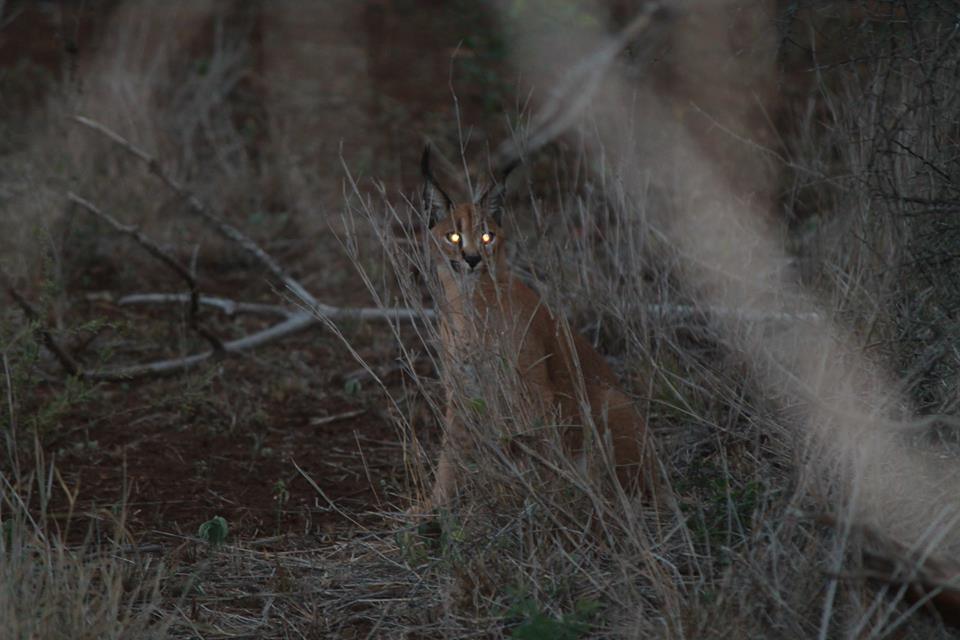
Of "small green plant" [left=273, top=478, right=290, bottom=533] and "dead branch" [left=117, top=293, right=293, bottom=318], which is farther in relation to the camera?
"dead branch" [left=117, top=293, right=293, bottom=318]

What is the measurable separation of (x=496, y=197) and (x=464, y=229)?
0.24 meters

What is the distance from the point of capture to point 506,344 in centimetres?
380

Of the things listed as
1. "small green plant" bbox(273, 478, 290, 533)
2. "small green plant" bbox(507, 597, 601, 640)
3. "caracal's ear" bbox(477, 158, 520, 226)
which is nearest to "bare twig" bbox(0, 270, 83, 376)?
"small green plant" bbox(273, 478, 290, 533)

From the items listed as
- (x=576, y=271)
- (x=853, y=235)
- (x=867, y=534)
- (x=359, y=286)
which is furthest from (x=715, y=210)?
(x=867, y=534)

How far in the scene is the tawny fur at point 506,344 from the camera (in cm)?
391

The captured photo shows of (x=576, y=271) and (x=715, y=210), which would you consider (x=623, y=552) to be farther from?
(x=715, y=210)

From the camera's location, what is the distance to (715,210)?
6340 millimetres

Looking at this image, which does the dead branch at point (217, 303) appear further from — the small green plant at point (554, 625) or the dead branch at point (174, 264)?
the small green plant at point (554, 625)

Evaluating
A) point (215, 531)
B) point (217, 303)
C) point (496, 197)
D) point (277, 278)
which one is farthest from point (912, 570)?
point (277, 278)

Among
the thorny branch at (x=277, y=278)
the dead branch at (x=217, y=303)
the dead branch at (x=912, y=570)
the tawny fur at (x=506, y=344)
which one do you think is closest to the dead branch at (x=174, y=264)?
the thorny branch at (x=277, y=278)

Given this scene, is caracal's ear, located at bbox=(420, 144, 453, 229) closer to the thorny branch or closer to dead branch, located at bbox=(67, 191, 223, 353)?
the thorny branch

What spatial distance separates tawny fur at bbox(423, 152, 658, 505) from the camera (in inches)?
154

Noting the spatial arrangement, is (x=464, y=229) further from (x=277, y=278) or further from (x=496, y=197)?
(x=277, y=278)

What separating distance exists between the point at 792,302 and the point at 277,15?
8226 mm
